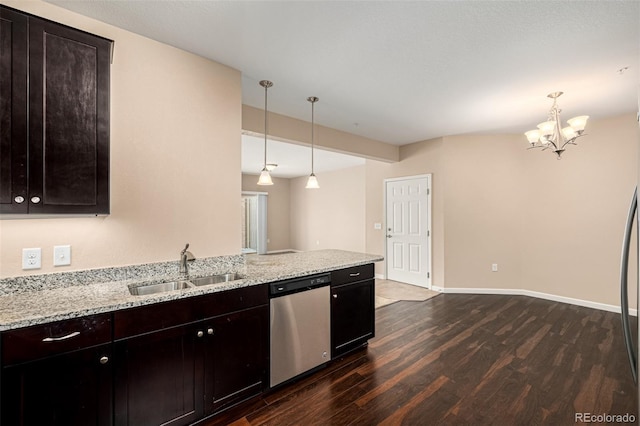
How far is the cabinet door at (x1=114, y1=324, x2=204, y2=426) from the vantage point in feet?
5.15

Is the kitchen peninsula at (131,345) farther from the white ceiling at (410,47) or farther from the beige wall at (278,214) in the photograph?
the beige wall at (278,214)

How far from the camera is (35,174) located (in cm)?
157

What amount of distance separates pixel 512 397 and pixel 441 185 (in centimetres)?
351

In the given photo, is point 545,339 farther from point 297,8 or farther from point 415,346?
point 297,8

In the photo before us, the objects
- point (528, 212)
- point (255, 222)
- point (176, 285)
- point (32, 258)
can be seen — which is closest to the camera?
point (32, 258)

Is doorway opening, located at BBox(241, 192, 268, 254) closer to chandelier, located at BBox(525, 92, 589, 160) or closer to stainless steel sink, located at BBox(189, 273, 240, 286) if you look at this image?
stainless steel sink, located at BBox(189, 273, 240, 286)

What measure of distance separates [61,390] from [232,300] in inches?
36.2

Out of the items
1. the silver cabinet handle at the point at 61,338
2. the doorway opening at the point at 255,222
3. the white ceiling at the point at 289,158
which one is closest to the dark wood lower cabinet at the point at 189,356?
the silver cabinet handle at the point at 61,338

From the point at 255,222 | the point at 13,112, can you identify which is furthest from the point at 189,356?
the point at 255,222

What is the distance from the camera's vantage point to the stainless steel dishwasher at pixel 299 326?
2188mm

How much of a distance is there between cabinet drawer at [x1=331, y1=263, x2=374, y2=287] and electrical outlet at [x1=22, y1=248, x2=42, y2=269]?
2055 millimetres

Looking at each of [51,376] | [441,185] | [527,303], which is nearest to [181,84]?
[51,376]

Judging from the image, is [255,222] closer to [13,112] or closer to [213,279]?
[213,279]

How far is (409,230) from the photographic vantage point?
549 centimetres
